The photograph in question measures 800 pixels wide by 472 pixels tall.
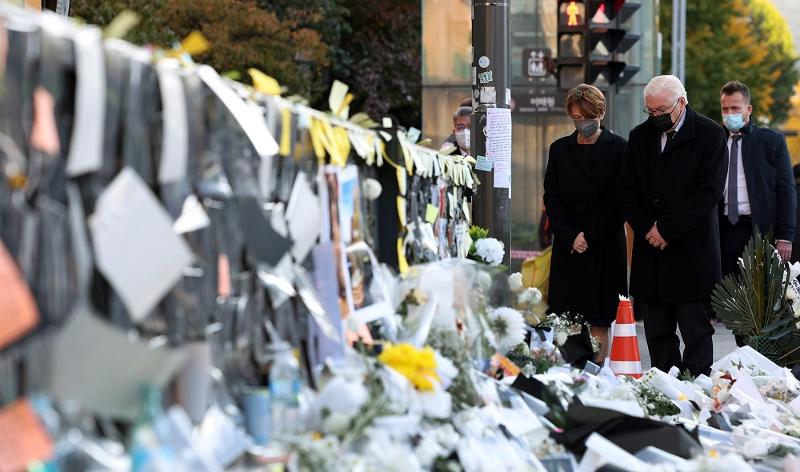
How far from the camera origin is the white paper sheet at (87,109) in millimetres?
2926

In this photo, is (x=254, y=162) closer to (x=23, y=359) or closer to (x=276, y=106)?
(x=276, y=106)

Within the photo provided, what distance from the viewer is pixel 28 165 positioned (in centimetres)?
283

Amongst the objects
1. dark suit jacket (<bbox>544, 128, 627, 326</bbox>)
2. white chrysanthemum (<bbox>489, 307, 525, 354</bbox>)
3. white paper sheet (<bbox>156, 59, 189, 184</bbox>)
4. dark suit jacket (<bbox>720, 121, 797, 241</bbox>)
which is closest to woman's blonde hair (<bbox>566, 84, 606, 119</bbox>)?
dark suit jacket (<bbox>544, 128, 627, 326</bbox>)

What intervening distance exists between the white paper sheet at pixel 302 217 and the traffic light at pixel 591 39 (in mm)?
10219

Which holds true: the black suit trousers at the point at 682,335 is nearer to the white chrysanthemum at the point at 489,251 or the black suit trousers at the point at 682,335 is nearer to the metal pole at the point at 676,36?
the white chrysanthemum at the point at 489,251

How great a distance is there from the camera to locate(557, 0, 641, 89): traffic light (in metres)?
14.3

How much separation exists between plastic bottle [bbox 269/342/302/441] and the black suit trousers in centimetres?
552

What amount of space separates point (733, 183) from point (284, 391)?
7.33m

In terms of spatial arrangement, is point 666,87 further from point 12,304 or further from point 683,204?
point 12,304

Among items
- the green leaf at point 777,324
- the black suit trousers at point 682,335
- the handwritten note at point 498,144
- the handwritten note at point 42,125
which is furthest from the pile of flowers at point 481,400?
the handwritten note at point 498,144

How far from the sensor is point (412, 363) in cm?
441

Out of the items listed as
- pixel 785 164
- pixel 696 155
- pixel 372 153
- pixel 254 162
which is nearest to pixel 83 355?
pixel 254 162

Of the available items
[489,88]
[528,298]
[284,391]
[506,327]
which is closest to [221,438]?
[284,391]

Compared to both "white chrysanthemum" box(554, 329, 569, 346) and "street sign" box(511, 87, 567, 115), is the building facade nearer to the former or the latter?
"street sign" box(511, 87, 567, 115)
